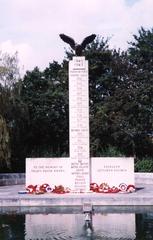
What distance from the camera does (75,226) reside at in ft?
48.4

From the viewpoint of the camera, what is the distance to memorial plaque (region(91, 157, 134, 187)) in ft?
70.6

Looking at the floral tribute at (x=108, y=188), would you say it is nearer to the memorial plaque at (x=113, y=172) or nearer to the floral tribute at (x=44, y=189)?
the memorial plaque at (x=113, y=172)

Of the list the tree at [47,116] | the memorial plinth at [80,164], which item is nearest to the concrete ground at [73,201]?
the memorial plinth at [80,164]

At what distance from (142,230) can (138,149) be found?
16776 mm

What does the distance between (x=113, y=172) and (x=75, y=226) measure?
7.01 metres

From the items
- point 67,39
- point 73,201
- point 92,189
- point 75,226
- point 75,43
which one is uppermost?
point 67,39

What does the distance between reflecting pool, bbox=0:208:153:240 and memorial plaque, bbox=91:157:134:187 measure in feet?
12.7

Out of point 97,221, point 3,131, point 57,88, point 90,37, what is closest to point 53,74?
point 57,88

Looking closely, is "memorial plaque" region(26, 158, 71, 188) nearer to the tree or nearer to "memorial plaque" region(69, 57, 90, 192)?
"memorial plaque" region(69, 57, 90, 192)

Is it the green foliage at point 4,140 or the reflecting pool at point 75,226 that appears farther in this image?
the green foliage at point 4,140

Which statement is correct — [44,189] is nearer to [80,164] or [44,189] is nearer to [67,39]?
[80,164]

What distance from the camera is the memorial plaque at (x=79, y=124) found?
21172 mm

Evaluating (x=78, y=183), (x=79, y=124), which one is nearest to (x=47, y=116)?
(x=79, y=124)

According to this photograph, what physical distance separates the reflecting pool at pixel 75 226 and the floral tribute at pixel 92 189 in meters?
3.68
